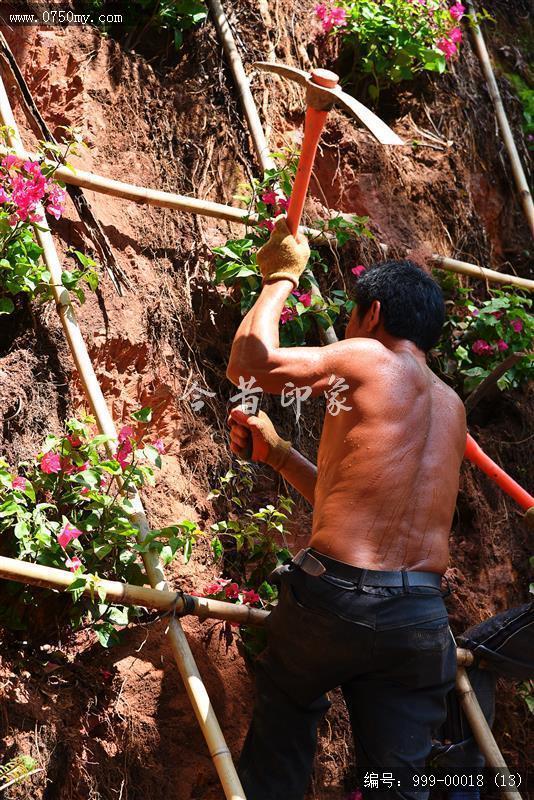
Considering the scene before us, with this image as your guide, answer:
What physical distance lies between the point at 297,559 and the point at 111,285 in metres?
1.54

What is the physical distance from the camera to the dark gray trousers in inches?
111

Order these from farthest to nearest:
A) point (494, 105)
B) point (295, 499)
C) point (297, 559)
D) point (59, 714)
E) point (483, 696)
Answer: point (494, 105), point (295, 499), point (483, 696), point (59, 714), point (297, 559)

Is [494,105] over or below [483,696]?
over

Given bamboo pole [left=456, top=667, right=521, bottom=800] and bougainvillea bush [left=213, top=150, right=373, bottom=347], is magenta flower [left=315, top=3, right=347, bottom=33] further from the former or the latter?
bamboo pole [left=456, top=667, right=521, bottom=800]

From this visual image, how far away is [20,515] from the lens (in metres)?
3.07

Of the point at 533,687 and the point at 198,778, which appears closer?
the point at 198,778

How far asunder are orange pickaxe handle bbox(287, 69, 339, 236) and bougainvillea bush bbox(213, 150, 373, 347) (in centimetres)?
96

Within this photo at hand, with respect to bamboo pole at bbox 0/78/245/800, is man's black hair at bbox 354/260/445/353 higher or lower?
higher

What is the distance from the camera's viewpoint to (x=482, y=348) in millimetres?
4715

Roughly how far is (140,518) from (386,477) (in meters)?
0.88

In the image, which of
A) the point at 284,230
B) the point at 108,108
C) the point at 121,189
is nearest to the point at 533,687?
the point at 284,230

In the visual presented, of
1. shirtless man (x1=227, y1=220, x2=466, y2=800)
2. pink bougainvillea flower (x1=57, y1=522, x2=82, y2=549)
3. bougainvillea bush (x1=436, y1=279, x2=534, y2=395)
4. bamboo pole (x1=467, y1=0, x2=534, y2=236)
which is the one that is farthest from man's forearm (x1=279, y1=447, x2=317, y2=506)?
bamboo pole (x1=467, y1=0, x2=534, y2=236)

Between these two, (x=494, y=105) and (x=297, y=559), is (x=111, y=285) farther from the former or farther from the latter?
(x=494, y=105)

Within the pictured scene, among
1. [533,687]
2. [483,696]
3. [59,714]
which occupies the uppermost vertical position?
[59,714]
